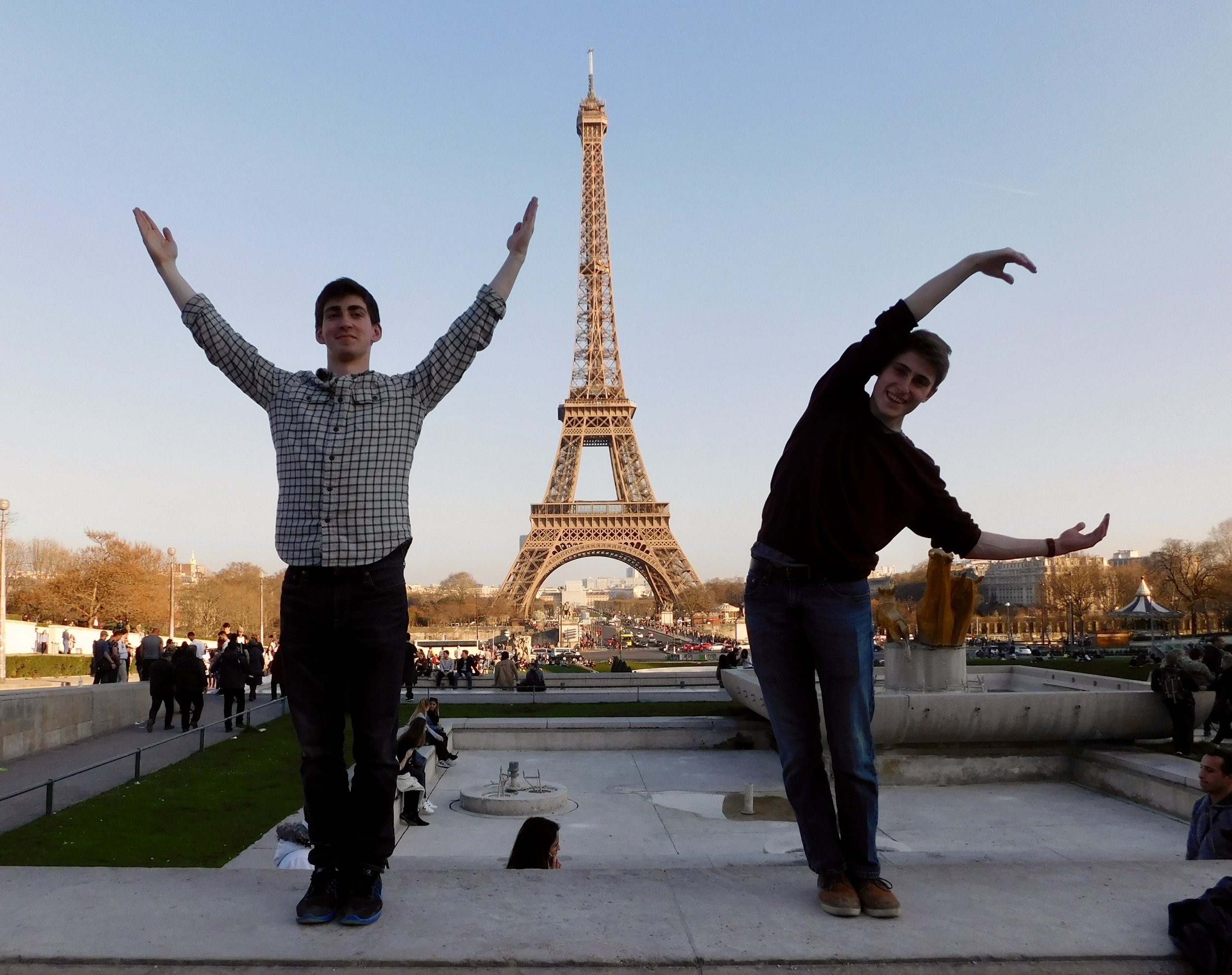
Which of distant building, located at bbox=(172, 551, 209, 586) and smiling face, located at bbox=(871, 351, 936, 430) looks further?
distant building, located at bbox=(172, 551, 209, 586)

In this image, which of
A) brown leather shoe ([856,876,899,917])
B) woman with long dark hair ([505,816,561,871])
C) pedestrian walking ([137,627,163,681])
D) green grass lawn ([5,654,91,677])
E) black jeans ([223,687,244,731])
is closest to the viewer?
brown leather shoe ([856,876,899,917])

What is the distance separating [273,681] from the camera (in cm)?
1722

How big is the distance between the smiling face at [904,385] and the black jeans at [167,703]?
519 inches

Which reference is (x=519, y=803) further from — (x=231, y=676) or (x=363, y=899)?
(x=231, y=676)

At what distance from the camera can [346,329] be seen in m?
3.12

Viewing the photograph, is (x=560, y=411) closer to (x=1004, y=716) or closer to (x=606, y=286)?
(x=606, y=286)

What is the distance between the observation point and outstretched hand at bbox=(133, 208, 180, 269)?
324cm

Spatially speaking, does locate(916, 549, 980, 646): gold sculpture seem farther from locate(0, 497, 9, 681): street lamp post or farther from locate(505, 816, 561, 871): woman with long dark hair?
locate(0, 497, 9, 681): street lamp post

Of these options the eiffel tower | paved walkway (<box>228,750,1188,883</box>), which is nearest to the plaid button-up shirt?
paved walkway (<box>228,750,1188,883</box>)

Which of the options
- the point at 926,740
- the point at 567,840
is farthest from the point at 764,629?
the point at 926,740

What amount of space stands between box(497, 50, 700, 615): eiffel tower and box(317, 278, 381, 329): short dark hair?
54448 millimetres

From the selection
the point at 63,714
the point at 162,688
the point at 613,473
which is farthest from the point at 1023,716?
the point at 613,473

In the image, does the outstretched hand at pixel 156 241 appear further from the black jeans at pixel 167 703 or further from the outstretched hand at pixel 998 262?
the black jeans at pixel 167 703

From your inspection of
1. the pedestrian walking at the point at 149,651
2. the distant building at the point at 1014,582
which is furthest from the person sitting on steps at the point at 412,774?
the distant building at the point at 1014,582
